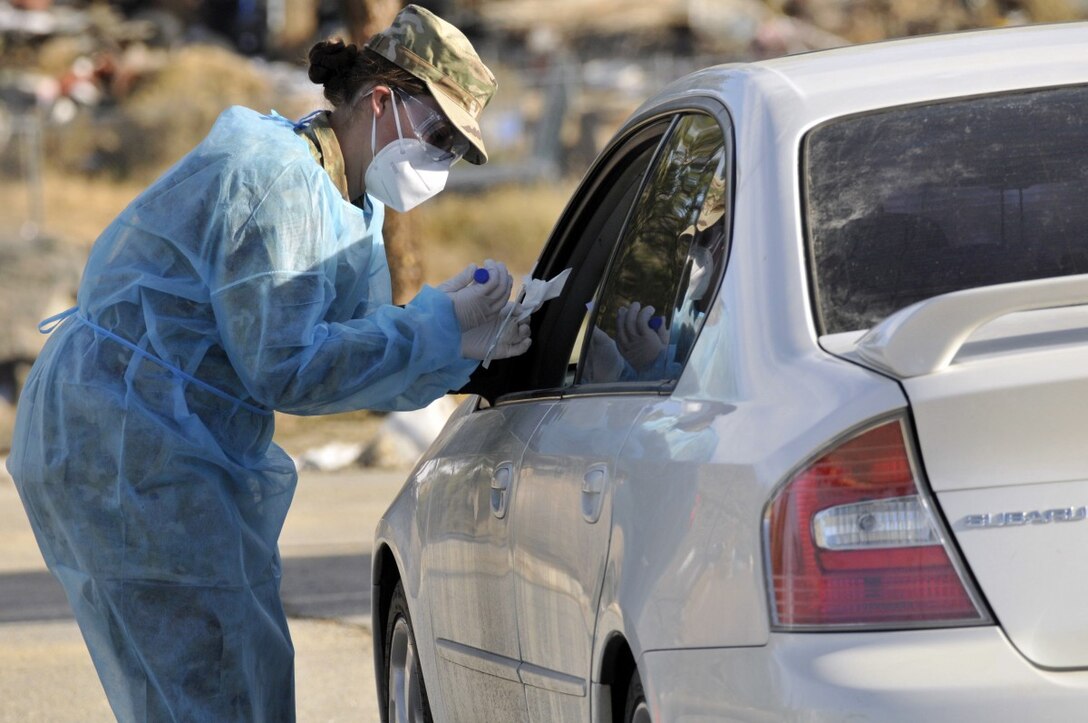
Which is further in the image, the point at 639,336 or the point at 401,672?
the point at 401,672

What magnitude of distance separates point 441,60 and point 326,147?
32 cm

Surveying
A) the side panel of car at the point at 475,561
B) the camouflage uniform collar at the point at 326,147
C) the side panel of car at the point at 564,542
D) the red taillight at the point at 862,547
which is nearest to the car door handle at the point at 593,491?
the side panel of car at the point at 564,542

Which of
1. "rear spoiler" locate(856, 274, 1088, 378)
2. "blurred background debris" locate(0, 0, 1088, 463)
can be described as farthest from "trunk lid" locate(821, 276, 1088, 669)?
"blurred background debris" locate(0, 0, 1088, 463)

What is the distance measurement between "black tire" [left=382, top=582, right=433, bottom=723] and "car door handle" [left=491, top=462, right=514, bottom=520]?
0.78 m

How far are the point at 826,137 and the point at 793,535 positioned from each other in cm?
85

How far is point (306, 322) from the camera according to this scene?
12.1ft

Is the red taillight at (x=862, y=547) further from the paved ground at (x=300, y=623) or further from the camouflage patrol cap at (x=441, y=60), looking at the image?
the paved ground at (x=300, y=623)

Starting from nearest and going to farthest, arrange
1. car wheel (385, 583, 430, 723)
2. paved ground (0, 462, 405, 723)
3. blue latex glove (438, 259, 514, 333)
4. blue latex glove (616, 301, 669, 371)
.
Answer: blue latex glove (616, 301, 669, 371) → blue latex glove (438, 259, 514, 333) → car wheel (385, 583, 430, 723) → paved ground (0, 462, 405, 723)

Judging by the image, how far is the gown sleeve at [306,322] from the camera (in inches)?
145

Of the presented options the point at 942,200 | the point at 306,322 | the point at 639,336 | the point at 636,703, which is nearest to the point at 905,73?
the point at 942,200

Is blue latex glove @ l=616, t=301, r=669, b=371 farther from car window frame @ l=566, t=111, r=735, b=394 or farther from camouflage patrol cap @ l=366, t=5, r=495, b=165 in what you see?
camouflage patrol cap @ l=366, t=5, r=495, b=165

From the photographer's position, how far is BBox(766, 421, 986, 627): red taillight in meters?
2.29

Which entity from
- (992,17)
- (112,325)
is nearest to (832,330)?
(112,325)

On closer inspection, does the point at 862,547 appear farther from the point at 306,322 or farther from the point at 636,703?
the point at 306,322
